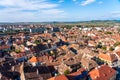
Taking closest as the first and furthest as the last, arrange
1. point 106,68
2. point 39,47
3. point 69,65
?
point 106,68, point 69,65, point 39,47

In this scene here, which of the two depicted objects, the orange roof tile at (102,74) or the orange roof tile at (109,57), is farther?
the orange roof tile at (109,57)

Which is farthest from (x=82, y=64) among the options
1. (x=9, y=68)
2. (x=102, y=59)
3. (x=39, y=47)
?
(x=39, y=47)

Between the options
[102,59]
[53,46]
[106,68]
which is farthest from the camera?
[53,46]

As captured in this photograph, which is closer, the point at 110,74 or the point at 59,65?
the point at 110,74

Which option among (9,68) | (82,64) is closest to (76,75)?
(82,64)

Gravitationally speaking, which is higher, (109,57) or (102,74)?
(102,74)

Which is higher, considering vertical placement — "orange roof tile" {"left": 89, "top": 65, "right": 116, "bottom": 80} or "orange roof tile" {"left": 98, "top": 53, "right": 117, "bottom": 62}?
"orange roof tile" {"left": 89, "top": 65, "right": 116, "bottom": 80}

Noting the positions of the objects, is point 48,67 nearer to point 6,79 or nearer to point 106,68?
point 6,79

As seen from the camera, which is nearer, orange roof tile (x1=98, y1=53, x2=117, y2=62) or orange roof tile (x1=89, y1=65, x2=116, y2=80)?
orange roof tile (x1=89, y1=65, x2=116, y2=80)

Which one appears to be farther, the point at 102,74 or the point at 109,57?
the point at 109,57

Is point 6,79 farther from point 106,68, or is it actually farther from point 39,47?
point 39,47

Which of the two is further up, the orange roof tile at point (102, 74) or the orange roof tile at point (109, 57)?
the orange roof tile at point (102, 74)
